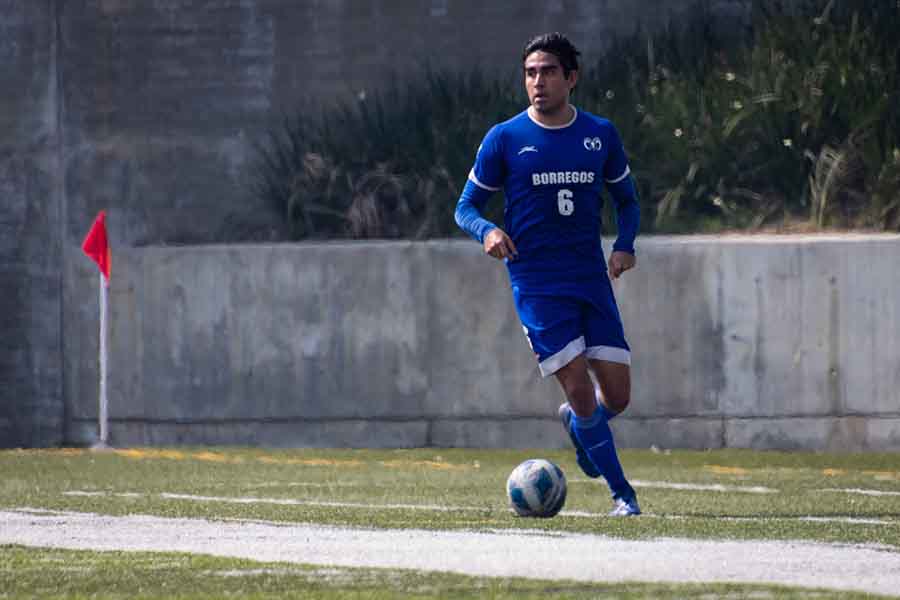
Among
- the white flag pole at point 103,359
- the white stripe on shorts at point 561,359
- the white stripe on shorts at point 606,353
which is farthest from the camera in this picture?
the white flag pole at point 103,359

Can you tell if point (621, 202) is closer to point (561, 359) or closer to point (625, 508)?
point (561, 359)

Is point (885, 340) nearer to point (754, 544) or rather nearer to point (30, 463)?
point (30, 463)

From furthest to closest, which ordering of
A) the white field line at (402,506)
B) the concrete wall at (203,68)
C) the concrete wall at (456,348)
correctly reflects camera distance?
the concrete wall at (203,68), the concrete wall at (456,348), the white field line at (402,506)

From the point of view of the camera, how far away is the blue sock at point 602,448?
10.4 meters

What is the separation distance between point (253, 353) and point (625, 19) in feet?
17.2

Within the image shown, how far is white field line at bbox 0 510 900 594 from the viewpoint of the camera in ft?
23.9

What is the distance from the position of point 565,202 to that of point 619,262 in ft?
1.34

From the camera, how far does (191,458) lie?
1708 centimetres

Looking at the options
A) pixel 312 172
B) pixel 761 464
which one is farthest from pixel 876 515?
pixel 312 172

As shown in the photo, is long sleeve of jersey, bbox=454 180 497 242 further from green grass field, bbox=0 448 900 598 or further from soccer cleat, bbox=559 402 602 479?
green grass field, bbox=0 448 900 598

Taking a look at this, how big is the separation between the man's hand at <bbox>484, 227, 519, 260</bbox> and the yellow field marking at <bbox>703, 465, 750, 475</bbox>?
16.4ft

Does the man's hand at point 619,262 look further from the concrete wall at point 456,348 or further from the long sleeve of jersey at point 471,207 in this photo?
the concrete wall at point 456,348

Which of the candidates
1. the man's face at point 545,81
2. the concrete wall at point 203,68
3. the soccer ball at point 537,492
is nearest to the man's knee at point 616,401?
the soccer ball at point 537,492

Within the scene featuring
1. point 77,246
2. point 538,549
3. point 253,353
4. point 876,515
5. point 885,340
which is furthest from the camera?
point 77,246
